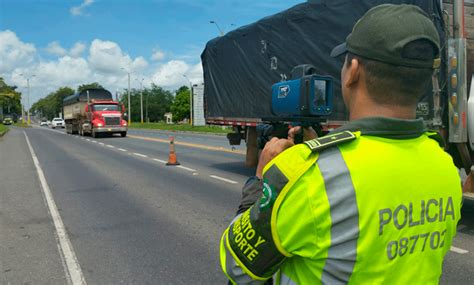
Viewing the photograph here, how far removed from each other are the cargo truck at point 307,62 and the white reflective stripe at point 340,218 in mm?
641

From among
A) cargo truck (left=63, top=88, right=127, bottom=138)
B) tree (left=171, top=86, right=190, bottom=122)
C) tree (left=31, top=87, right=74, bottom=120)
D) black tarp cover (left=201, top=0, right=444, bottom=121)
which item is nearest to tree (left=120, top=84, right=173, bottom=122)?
tree (left=171, top=86, right=190, bottom=122)

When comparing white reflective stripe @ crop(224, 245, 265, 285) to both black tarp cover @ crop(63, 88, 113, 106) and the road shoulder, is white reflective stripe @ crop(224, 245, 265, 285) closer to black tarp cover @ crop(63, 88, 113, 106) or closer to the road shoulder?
the road shoulder

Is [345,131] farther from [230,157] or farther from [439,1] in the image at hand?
[230,157]

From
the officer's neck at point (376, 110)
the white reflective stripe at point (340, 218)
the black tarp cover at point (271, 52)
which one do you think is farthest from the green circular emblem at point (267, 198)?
the black tarp cover at point (271, 52)

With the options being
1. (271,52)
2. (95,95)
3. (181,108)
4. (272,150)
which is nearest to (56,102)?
(181,108)

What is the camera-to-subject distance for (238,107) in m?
11.2

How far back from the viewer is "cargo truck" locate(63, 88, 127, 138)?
32.6 metres

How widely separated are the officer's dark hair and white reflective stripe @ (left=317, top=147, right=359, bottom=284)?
0.25 m

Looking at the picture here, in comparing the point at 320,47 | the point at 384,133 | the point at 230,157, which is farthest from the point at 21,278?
the point at 230,157

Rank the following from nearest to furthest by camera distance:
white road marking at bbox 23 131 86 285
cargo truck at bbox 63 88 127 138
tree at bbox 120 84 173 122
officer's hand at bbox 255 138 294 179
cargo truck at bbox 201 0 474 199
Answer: officer's hand at bbox 255 138 294 179
white road marking at bbox 23 131 86 285
cargo truck at bbox 201 0 474 199
cargo truck at bbox 63 88 127 138
tree at bbox 120 84 173 122

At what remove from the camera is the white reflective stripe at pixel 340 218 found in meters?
1.19

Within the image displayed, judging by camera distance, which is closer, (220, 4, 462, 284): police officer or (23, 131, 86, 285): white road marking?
(220, 4, 462, 284): police officer

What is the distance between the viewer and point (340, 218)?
1.19m

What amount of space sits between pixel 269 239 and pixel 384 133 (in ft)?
1.48
